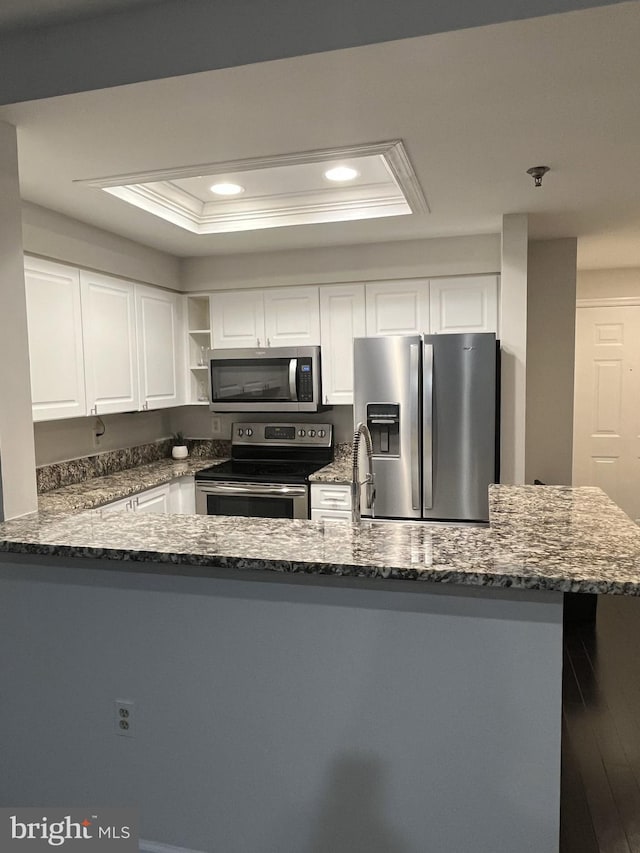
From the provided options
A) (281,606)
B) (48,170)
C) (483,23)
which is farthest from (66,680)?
(483,23)

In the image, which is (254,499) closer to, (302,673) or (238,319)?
(238,319)

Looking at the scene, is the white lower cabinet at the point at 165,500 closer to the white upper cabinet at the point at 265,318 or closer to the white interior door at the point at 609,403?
the white upper cabinet at the point at 265,318

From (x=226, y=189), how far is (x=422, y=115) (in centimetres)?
148

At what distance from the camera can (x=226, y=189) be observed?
3.14 metres

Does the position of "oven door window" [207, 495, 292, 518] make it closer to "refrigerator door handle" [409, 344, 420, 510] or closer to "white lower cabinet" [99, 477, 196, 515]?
"white lower cabinet" [99, 477, 196, 515]

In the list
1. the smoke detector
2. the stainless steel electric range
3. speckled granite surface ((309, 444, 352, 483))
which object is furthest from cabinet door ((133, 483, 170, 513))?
the smoke detector

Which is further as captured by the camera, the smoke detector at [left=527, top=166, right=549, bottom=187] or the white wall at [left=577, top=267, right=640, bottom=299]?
the white wall at [left=577, top=267, right=640, bottom=299]

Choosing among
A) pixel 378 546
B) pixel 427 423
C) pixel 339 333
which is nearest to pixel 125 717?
pixel 378 546

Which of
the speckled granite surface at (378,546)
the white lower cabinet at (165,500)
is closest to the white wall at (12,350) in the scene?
the speckled granite surface at (378,546)

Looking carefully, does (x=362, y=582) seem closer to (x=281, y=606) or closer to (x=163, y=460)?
(x=281, y=606)

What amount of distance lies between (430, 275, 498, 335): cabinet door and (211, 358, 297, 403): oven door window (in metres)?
1.01

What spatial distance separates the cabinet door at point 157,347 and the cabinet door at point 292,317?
663 mm

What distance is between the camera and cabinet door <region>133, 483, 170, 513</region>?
3.40 m

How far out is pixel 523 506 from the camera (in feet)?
6.98
